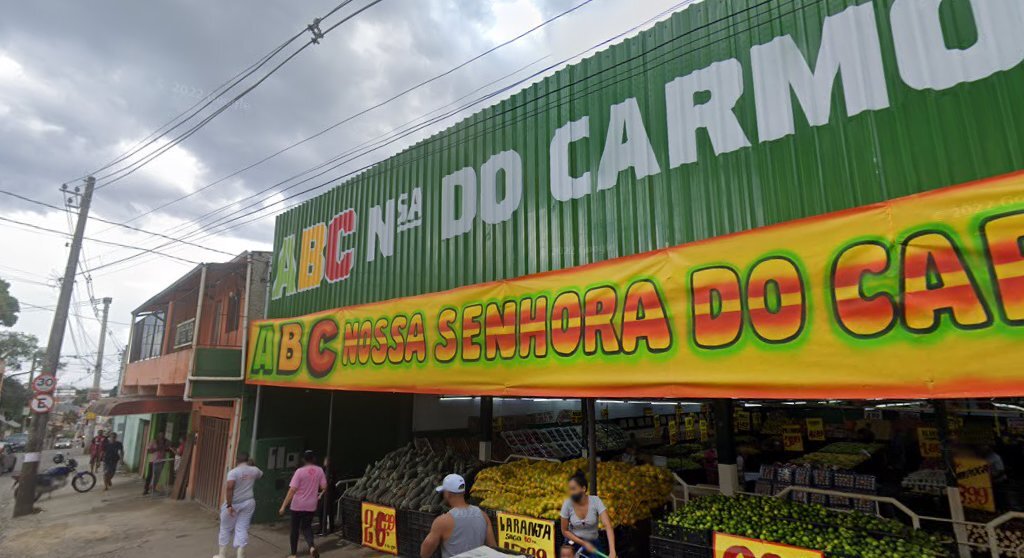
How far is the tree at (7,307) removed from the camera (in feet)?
160

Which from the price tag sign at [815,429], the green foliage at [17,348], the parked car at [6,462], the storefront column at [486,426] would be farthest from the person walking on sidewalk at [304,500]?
the green foliage at [17,348]

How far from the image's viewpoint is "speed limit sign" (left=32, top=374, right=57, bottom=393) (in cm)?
1557

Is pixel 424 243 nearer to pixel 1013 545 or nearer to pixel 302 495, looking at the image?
pixel 302 495

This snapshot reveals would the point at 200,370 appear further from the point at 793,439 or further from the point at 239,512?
the point at 793,439

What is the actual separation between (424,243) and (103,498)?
16.4 meters

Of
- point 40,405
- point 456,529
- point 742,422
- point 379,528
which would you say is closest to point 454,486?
point 456,529

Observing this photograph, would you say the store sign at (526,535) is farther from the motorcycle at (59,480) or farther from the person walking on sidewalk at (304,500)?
the motorcycle at (59,480)

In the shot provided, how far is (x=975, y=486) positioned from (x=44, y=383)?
22746 mm

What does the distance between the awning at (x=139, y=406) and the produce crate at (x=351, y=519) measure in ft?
38.5

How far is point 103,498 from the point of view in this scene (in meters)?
17.5

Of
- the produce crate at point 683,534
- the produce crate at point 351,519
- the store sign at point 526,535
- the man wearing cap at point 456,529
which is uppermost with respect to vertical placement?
the man wearing cap at point 456,529

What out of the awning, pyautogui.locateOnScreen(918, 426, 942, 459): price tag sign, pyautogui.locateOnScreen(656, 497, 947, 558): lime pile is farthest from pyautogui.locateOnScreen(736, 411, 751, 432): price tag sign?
the awning

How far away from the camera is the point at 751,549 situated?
5.30m

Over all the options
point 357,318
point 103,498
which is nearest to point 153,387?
point 103,498
